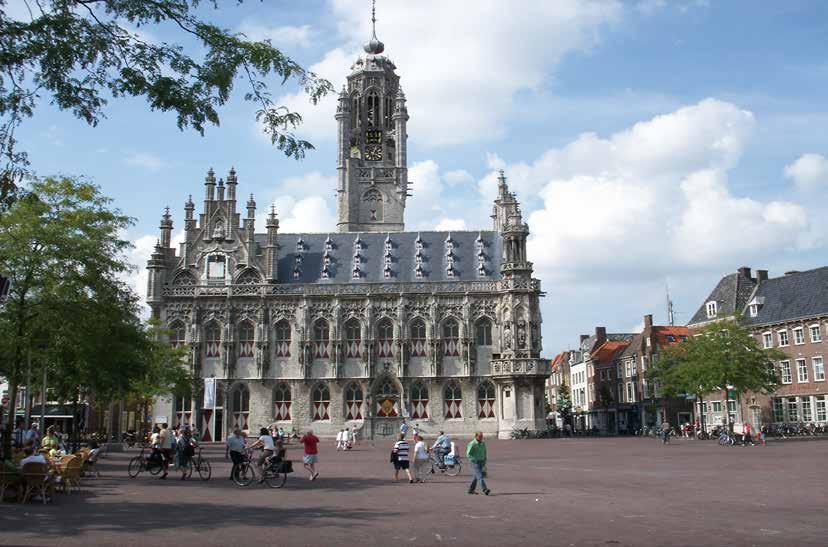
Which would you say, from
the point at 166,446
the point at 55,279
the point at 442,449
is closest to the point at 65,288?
the point at 55,279

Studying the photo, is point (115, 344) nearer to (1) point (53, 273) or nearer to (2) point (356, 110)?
(1) point (53, 273)

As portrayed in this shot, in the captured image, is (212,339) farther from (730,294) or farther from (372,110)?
(730,294)

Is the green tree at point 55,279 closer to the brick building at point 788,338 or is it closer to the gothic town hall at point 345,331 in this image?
the gothic town hall at point 345,331

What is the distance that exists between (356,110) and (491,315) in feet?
104

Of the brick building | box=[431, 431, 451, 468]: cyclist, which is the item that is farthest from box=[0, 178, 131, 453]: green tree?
the brick building

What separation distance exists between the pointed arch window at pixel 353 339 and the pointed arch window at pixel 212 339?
10.6m

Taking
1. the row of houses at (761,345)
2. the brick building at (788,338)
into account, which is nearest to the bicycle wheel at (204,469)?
the row of houses at (761,345)

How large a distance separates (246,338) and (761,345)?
4309cm

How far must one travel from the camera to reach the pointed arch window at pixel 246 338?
64.9m

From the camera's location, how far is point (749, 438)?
47.1 metres

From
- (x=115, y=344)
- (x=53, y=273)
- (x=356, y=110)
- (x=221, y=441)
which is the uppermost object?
(x=356, y=110)

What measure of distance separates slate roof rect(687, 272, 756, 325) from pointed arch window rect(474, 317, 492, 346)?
2165 cm

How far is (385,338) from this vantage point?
64438mm

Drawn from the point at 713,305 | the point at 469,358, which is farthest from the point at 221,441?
the point at 713,305
